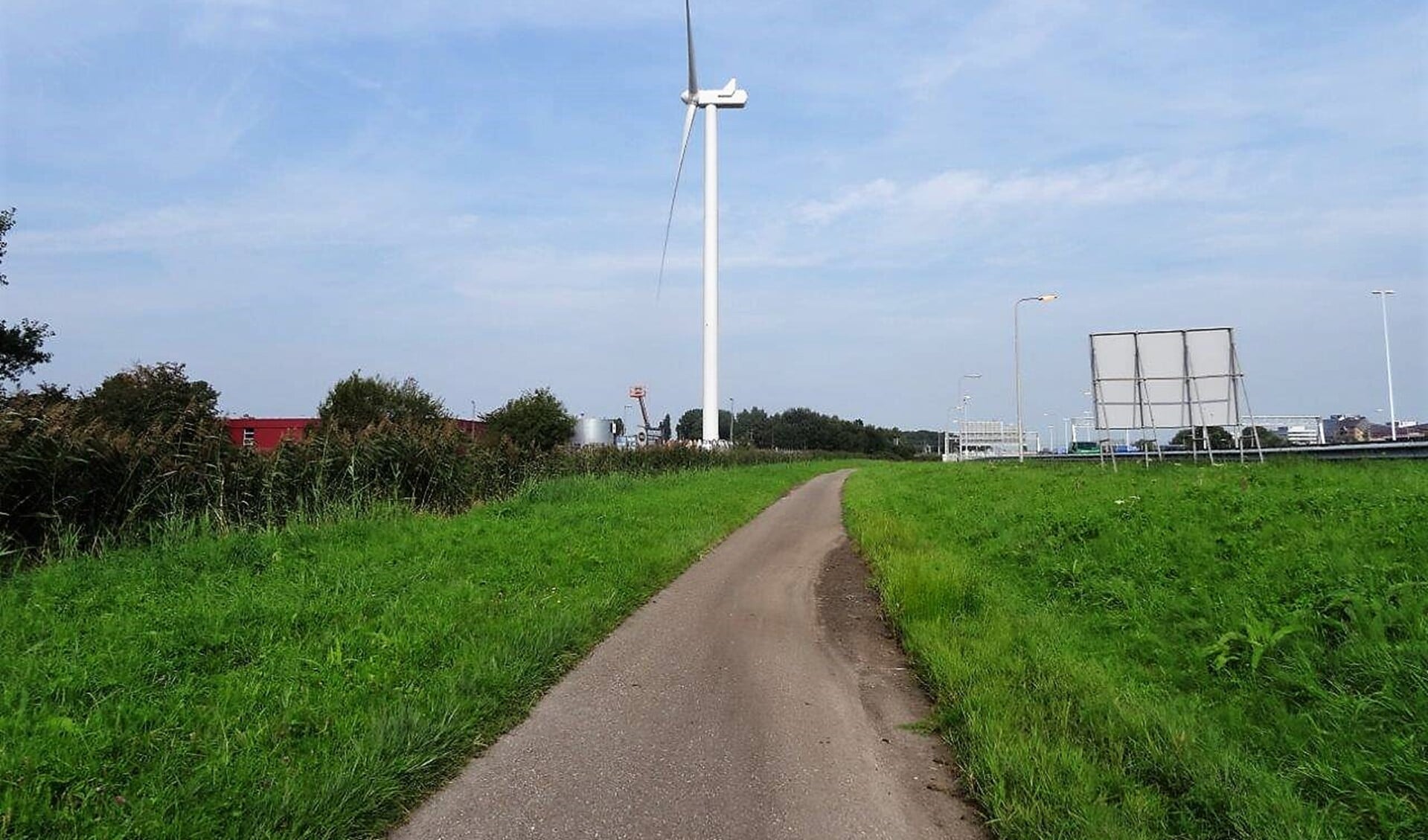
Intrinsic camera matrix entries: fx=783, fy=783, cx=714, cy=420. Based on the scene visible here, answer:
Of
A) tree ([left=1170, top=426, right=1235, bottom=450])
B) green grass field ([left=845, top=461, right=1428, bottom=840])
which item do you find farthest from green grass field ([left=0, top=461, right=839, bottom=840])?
tree ([left=1170, top=426, right=1235, bottom=450])

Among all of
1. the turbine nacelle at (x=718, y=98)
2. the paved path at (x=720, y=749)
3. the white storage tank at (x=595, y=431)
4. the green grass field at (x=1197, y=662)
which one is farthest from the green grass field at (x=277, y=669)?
the white storage tank at (x=595, y=431)

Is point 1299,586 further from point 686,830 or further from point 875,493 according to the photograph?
point 875,493

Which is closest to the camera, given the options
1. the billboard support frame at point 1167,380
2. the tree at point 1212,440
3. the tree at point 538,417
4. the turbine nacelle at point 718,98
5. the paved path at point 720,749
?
the paved path at point 720,749

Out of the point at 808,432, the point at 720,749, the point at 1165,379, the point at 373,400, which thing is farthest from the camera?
the point at 808,432

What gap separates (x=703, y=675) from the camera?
582cm

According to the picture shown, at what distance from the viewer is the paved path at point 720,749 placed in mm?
3668

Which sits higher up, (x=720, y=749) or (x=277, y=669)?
Answer: (x=277, y=669)

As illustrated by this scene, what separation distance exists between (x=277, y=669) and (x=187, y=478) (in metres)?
7.09

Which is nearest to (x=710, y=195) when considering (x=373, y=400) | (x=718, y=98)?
(x=718, y=98)

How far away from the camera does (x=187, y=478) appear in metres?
10.6

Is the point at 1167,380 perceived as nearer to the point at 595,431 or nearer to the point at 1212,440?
the point at 1212,440

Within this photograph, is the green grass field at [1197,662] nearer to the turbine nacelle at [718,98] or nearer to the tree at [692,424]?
the turbine nacelle at [718,98]

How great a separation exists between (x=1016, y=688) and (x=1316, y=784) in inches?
62.9

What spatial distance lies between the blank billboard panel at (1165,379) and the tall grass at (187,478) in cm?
1561
